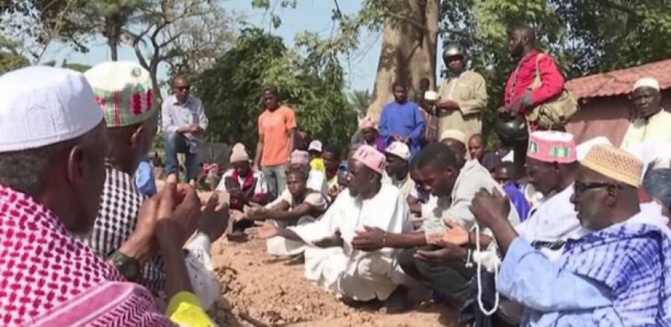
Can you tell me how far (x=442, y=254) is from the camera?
225 inches

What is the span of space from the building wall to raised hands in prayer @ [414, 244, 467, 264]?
38.1ft

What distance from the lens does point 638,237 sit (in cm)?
332

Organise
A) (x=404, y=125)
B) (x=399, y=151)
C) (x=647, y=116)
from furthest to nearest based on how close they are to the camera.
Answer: (x=404, y=125)
(x=399, y=151)
(x=647, y=116)

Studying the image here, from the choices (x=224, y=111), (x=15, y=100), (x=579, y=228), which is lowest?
(x=224, y=111)

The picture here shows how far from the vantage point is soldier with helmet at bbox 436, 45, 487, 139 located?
9086 millimetres

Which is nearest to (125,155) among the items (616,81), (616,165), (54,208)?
(54,208)

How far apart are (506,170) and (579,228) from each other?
3808 millimetres

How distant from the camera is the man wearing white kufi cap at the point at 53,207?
150 centimetres

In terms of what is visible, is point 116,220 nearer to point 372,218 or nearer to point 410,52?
point 372,218

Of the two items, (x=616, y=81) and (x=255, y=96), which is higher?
(x=616, y=81)

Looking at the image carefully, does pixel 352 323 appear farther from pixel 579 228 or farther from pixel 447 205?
pixel 579 228

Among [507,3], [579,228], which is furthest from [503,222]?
[507,3]

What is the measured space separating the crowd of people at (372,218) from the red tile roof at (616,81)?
7.85m

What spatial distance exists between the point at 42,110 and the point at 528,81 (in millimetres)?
6466
